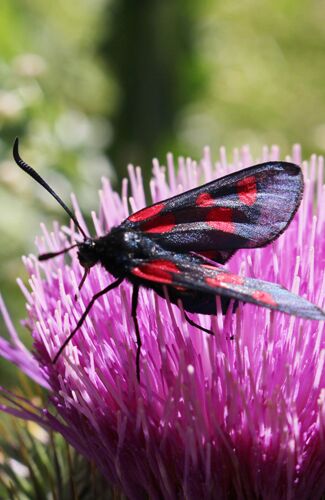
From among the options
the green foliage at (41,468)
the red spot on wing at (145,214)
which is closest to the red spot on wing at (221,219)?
the red spot on wing at (145,214)

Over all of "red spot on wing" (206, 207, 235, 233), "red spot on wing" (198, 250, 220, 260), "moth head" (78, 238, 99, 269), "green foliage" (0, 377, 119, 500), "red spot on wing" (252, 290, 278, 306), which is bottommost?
"green foliage" (0, 377, 119, 500)

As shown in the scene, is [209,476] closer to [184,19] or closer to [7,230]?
[7,230]

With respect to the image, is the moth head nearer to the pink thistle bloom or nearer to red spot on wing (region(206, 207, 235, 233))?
the pink thistle bloom

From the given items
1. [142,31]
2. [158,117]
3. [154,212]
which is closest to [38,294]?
[154,212]

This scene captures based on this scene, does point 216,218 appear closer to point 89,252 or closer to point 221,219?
point 221,219

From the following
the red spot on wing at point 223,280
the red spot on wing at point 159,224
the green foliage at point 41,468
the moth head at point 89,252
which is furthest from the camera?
the green foliage at point 41,468

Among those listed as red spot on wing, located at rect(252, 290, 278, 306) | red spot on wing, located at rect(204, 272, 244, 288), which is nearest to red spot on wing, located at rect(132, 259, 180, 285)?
red spot on wing, located at rect(204, 272, 244, 288)

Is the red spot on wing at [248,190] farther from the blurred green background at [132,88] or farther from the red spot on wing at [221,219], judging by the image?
the blurred green background at [132,88]
